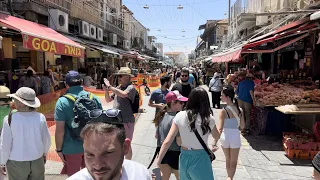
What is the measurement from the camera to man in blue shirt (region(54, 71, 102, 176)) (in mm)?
3584

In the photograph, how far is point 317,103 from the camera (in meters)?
6.25

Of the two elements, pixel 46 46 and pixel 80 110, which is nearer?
pixel 80 110

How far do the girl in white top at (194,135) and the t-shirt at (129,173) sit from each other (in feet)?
5.61

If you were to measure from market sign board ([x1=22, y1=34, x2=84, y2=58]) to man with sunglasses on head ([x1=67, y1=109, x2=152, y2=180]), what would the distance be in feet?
21.3

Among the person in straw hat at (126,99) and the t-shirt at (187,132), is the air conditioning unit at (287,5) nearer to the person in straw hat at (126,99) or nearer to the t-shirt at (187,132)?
the person in straw hat at (126,99)

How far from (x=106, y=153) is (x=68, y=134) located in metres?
2.36

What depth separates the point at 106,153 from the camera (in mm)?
1470

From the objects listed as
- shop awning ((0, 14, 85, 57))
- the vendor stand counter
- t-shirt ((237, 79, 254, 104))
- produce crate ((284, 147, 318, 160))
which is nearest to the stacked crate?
produce crate ((284, 147, 318, 160))

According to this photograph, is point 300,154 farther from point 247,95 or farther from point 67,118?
point 67,118

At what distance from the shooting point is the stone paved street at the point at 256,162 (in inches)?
210

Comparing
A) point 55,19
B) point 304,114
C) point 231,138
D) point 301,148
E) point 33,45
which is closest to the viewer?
point 231,138

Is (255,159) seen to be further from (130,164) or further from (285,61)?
(285,61)

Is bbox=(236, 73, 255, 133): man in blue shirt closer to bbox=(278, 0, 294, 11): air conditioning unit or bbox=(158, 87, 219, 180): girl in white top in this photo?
bbox=(158, 87, 219, 180): girl in white top

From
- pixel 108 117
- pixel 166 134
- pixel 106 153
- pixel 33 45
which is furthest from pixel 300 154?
pixel 33 45
